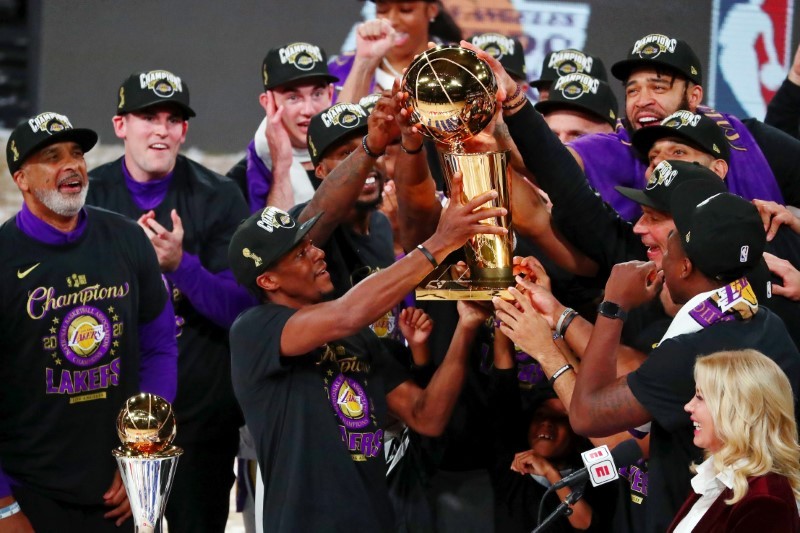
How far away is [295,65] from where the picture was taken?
5.26 m

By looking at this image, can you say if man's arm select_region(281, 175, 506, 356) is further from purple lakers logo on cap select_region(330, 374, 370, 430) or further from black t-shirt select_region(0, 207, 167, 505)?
black t-shirt select_region(0, 207, 167, 505)

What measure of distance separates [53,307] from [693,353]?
2.05 metres

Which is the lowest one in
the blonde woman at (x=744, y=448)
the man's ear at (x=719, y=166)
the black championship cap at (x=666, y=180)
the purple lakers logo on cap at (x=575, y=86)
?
the blonde woman at (x=744, y=448)

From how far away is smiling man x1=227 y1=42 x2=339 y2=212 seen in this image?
517 cm

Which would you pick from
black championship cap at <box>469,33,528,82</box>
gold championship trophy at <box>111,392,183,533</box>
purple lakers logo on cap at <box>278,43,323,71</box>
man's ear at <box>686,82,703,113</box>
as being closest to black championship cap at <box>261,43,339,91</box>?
purple lakers logo on cap at <box>278,43,323,71</box>

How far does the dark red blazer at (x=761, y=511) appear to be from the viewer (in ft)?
8.63

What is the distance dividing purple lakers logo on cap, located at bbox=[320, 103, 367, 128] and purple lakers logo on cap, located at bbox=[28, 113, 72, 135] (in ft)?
2.85

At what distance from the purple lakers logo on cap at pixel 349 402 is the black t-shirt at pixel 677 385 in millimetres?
870

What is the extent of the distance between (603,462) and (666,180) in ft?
2.59

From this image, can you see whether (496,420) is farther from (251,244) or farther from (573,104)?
(573,104)

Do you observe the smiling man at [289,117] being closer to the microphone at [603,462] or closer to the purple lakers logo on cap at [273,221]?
the purple lakers logo on cap at [273,221]

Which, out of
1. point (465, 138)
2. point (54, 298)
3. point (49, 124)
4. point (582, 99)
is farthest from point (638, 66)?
point (54, 298)

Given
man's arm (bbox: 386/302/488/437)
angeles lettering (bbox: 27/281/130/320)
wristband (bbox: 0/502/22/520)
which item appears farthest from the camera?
angeles lettering (bbox: 27/281/130/320)

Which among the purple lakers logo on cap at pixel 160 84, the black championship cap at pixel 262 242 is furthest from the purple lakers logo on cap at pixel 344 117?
the purple lakers logo on cap at pixel 160 84
